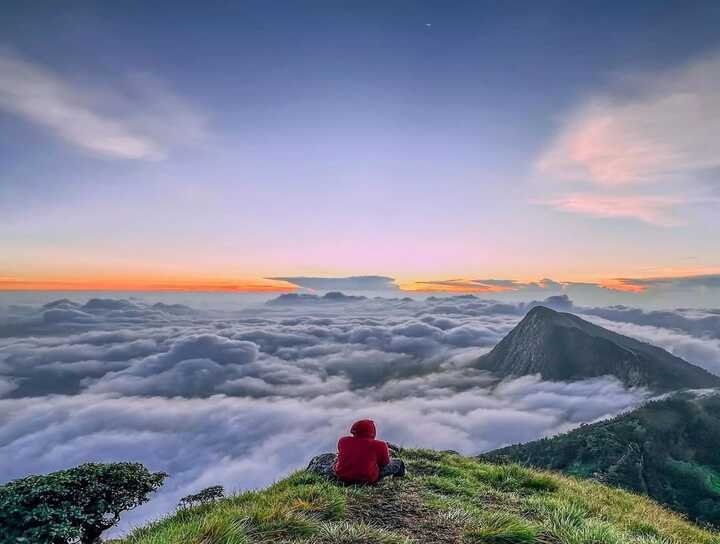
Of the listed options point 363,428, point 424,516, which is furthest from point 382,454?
point 424,516

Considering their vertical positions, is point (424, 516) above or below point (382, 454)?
below

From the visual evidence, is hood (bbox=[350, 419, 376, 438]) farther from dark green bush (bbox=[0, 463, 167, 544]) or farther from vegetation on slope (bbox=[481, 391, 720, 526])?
vegetation on slope (bbox=[481, 391, 720, 526])

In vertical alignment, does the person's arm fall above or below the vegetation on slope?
above

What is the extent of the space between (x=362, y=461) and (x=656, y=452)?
638ft

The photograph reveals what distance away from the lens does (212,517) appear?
6.61 meters

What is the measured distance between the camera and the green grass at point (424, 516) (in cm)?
632

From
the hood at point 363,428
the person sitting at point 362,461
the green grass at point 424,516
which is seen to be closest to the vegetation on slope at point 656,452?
the green grass at point 424,516

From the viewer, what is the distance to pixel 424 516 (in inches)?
319

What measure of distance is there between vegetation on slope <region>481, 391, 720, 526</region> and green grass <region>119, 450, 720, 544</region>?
395ft

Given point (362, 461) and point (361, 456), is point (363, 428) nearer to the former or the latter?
point (361, 456)

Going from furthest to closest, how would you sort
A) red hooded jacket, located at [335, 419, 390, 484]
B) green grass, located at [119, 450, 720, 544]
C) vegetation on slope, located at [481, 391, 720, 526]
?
vegetation on slope, located at [481, 391, 720, 526] → red hooded jacket, located at [335, 419, 390, 484] → green grass, located at [119, 450, 720, 544]

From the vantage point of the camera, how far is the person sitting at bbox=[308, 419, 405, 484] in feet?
32.6

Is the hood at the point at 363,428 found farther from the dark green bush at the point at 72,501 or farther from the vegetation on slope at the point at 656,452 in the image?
the vegetation on slope at the point at 656,452

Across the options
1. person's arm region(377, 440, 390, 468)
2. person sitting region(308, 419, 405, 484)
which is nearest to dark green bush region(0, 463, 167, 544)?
person sitting region(308, 419, 405, 484)
